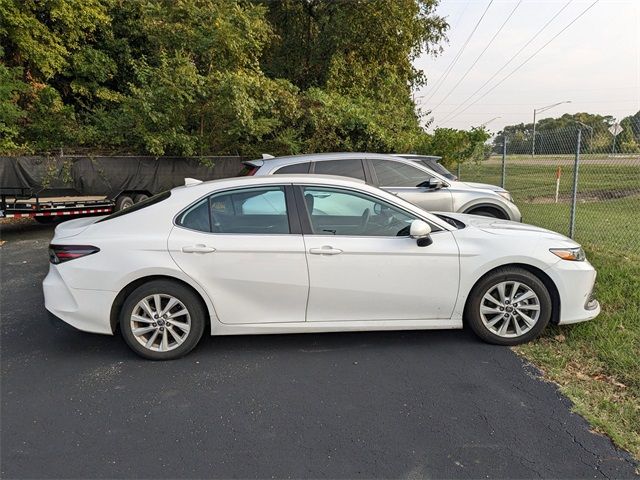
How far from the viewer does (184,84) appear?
10836 millimetres

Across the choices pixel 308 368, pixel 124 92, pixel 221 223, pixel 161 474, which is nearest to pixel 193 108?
pixel 124 92

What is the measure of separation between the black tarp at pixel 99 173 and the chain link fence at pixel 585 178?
Answer: 739 centimetres

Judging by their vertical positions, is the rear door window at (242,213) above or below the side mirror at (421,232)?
above

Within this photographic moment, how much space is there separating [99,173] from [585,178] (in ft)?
39.4

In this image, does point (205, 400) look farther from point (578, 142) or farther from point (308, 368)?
point (578, 142)

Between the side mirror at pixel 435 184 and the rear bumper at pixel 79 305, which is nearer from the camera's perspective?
the rear bumper at pixel 79 305

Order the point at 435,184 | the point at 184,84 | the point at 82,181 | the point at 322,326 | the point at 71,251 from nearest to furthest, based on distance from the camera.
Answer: the point at 71,251
the point at 322,326
the point at 435,184
the point at 82,181
the point at 184,84

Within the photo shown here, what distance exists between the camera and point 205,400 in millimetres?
3137

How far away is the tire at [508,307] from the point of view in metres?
3.82

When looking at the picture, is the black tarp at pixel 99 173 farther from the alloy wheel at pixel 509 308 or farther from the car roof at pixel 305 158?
the alloy wheel at pixel 509 308

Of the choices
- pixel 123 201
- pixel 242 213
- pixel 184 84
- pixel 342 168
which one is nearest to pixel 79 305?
pixel 242 213

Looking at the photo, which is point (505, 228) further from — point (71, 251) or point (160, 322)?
point (71, 251)

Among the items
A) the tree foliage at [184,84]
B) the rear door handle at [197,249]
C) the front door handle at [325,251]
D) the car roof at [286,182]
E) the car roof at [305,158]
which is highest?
the tree foliage at [184,84]

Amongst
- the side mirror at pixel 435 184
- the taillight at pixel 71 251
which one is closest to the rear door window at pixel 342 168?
the side mirror at pixel 435 184
